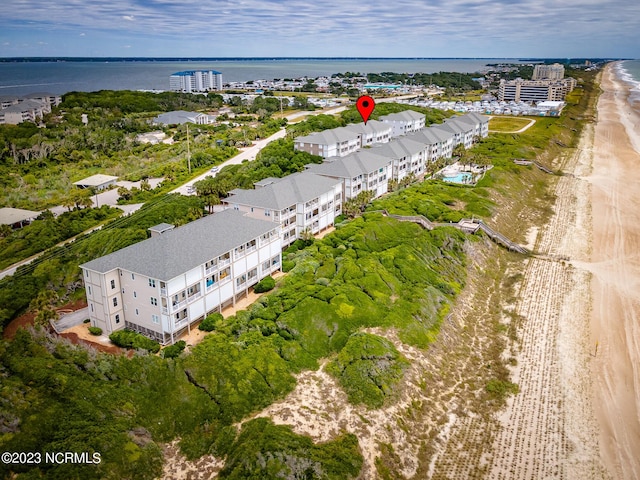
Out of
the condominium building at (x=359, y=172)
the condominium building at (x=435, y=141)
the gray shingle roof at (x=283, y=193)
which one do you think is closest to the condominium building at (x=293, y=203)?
the gray shingle roof at (x=283, y=193)

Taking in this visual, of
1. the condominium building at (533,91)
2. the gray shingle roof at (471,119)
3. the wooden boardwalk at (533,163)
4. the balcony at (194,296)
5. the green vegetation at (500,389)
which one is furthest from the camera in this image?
the condominium building at (533,91)

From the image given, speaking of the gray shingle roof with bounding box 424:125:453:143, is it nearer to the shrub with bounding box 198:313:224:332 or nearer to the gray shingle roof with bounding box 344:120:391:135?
the gray shingle roof with bounding box 344:120:391:135

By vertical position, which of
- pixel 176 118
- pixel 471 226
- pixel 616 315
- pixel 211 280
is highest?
pixel 176 118

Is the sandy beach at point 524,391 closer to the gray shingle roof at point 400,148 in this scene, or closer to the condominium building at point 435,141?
the gray shingle roof at point 400,148

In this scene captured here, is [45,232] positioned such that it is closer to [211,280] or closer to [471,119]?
[211,280]

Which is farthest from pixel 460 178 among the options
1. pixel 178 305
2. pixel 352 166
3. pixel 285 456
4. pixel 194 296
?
pixel 285 456
